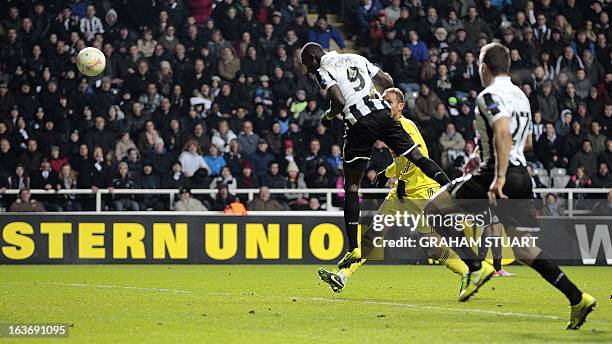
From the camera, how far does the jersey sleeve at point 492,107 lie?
8055 mm

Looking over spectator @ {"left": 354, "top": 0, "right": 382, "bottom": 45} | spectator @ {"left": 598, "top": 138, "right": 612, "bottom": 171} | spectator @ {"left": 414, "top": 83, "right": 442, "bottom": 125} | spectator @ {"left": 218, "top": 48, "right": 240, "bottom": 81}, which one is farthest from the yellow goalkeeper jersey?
spectator @ {"left": 354, "top": 0, "right": 382, "bottom": 45}

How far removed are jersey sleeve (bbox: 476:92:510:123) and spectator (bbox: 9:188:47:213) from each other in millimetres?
11391

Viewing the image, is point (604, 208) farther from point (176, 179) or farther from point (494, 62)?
point (494, 62)

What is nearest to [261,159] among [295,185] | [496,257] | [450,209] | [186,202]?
[295,185]

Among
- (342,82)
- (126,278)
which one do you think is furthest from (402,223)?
(342,82)

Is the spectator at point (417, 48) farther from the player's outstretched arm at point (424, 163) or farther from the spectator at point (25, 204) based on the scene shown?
the player's outstretched arm at point (424, 163)

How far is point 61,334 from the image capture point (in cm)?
780

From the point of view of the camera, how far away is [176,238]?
17.8 meters

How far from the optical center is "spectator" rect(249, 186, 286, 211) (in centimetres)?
1816

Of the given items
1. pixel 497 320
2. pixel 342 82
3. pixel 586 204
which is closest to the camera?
pixel 497 320

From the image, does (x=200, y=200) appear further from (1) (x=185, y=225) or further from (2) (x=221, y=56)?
(2) (x=221, y=56)

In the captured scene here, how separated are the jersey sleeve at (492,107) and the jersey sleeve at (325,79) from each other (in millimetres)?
2655

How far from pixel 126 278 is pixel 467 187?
6630 mm

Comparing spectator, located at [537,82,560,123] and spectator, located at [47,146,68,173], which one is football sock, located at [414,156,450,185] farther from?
spectator, located at [537,82,560,123]
